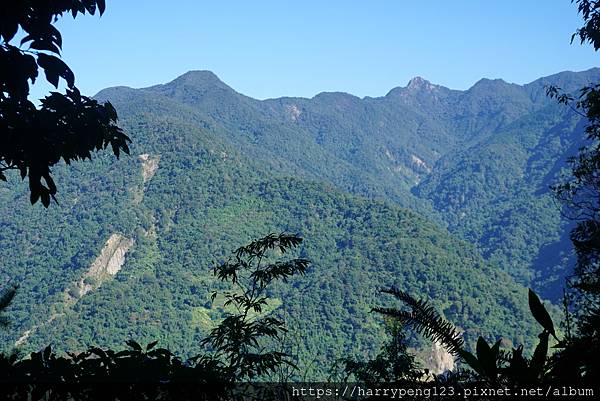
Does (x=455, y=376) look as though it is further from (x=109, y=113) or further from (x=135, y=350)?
(x=109, y=113)

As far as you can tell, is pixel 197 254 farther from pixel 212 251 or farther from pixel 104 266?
pixel 104 266

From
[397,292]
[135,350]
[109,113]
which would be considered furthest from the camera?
[109,113]

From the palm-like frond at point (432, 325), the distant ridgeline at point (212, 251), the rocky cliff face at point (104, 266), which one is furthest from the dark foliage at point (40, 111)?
the rocky cliff face at point (104, 266)

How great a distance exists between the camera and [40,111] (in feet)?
8.04

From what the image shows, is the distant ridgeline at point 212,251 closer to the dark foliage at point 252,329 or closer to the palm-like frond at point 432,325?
the dark foliage at point 252,329

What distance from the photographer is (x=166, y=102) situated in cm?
15625

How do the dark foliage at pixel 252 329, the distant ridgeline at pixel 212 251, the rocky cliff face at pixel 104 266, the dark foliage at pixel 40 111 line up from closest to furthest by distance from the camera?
1. the dark foliage at pixel 40 111
2. the dark foliage at pixel 252 329
3. the distant ridgeline at pixel 212 251
4. the rocky cliff face at pixel 104 266

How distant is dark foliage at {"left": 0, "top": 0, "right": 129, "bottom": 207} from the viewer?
7.47 ft

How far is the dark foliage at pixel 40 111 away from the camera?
2.28 meters

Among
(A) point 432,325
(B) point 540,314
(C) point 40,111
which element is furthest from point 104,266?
(B) point 540,314

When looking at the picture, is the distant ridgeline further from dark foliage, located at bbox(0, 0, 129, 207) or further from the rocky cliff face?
dark foliage, located at bbox(0, 0, 129, 207)

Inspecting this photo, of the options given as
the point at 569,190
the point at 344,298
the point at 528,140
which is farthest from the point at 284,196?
the point at 528,140

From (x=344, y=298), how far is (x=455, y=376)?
72566 mm

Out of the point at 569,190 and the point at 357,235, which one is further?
the point at 357,235
